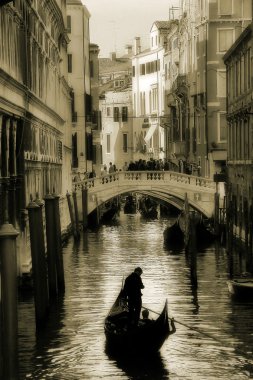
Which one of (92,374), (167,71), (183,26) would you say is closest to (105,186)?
(183,26)

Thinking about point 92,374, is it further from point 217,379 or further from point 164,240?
point 164,240

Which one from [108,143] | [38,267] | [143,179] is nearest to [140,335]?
[38,267]

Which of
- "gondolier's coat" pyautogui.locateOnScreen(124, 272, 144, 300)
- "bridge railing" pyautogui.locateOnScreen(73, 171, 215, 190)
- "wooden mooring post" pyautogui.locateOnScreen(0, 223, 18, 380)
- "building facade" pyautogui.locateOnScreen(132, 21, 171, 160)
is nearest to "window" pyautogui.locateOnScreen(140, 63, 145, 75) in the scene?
"building facade" pyautogui.locateOnScreen(132, 21, 171, 160)

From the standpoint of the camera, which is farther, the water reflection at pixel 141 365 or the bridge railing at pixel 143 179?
the bridge railing at pixel 143 179

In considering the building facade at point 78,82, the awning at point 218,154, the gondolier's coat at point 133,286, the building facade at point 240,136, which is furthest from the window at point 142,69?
the gondolier's coat at point 133,286

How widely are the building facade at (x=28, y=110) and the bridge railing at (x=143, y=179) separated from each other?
445 cm

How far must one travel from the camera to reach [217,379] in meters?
13.0

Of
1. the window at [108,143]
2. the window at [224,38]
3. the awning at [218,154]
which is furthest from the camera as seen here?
the window at [108,143]

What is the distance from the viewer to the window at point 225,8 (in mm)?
38375

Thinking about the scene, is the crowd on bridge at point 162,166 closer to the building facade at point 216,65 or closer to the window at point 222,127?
the building facade at point 216,65

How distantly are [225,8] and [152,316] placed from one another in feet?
74.6

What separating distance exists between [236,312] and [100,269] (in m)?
7.40

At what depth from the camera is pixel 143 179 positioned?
37375 mm

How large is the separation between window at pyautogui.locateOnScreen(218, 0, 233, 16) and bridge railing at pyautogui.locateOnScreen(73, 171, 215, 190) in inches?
215
